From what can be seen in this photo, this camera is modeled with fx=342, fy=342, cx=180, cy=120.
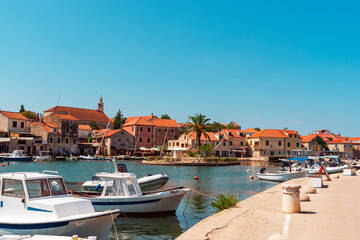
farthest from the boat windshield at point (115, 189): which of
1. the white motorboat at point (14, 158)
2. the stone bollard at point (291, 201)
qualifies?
the white motorboat at point (14, 158)

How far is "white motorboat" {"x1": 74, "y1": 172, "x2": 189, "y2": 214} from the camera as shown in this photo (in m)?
16.2

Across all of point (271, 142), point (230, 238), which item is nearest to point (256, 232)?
point (230, 238)

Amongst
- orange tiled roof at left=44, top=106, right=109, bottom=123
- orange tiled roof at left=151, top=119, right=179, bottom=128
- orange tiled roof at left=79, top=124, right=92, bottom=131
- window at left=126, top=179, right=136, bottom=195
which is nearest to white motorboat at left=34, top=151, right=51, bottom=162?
orange tiled roof at left=79, top=124, right=92, bottom=131

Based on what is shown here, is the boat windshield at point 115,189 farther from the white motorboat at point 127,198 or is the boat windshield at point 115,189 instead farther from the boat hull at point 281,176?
the boat hull at point 281,176

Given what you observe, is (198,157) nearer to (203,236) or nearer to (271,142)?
(271,142)

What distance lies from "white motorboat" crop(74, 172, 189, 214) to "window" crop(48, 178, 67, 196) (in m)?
4.28

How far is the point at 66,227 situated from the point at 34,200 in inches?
62.4

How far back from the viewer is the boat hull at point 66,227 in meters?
10.2

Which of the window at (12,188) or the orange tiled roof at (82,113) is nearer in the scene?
the window at (12,188)

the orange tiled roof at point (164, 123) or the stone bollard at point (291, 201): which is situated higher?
the orange tiled roof at point (164, 123)

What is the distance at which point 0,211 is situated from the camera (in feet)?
37.3

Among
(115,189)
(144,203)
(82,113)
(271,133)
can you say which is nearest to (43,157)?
(82,113)

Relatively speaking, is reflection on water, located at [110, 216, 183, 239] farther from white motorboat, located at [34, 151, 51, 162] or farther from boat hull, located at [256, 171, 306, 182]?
white motorboat, located at [34, 151, 51, 162]

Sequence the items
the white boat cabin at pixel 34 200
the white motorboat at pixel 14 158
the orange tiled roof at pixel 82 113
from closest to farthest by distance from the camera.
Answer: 1. the white boat cabin at pixel 34 200
2. the white motorboat at pixel 14 158
3. the orange tiled roof at pixel 82 113
